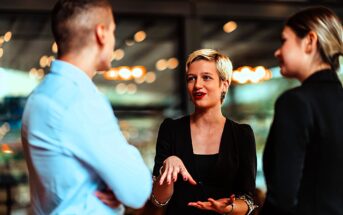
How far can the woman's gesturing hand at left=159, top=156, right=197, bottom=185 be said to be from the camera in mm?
1940

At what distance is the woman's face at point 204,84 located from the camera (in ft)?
7.24

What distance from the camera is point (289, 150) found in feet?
4.74

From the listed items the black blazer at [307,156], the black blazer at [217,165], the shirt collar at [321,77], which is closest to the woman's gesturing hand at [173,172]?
the black blazer at [217,165]

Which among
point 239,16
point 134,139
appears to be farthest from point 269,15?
point 134,139

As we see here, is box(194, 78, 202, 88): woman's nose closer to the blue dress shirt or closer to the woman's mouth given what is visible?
the woman's mouth

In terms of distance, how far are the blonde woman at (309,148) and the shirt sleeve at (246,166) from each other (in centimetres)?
65

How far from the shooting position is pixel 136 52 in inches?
199

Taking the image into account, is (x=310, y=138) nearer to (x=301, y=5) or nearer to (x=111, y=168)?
(x=111, y=168)

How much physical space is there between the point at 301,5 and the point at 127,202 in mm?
4236

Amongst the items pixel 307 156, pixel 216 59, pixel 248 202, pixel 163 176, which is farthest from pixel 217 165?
pixel 307 156

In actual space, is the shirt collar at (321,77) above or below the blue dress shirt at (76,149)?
above

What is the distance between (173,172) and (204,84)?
46cm

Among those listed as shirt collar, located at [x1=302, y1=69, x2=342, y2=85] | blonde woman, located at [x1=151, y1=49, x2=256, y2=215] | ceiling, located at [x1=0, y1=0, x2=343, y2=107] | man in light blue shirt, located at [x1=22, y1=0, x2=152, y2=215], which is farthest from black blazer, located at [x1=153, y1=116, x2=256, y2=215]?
ceiling, located at [x1=0, y1=0, x2=343, y2=107]

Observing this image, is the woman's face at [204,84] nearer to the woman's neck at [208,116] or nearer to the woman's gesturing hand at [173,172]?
the woman's neck at [208,116]
